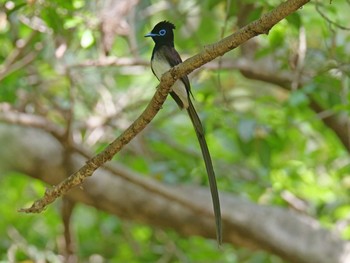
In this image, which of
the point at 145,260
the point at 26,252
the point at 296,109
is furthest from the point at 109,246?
the point at 296,109

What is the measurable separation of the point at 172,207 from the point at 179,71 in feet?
7.58

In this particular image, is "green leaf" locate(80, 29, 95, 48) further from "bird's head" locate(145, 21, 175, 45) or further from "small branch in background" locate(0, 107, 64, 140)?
"bird's head" locate(145, 21, 175, 45)

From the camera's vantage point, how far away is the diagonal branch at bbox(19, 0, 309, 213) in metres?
2.23

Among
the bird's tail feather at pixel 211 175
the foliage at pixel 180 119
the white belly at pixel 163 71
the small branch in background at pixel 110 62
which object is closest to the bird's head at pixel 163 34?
the white belly at pixel 163 71

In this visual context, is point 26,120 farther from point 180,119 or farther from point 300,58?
point 180,119

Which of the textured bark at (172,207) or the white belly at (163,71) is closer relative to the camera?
the white belly at (163,71)

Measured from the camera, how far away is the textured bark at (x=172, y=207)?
177 inches

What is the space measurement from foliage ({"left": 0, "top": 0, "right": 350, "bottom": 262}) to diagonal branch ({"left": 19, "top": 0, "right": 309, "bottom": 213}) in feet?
4.25

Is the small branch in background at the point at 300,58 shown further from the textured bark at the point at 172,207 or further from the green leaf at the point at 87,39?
the green leaf at the point at 87,39

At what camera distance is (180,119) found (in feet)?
19.9

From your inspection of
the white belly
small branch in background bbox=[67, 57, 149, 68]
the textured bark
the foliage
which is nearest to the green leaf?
the foliage

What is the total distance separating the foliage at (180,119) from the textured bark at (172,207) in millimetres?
162

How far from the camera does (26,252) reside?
4.70m

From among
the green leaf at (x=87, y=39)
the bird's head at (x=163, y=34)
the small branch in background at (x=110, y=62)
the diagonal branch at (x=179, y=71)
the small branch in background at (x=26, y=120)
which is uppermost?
the small branch in background at (x=110, y=62)
